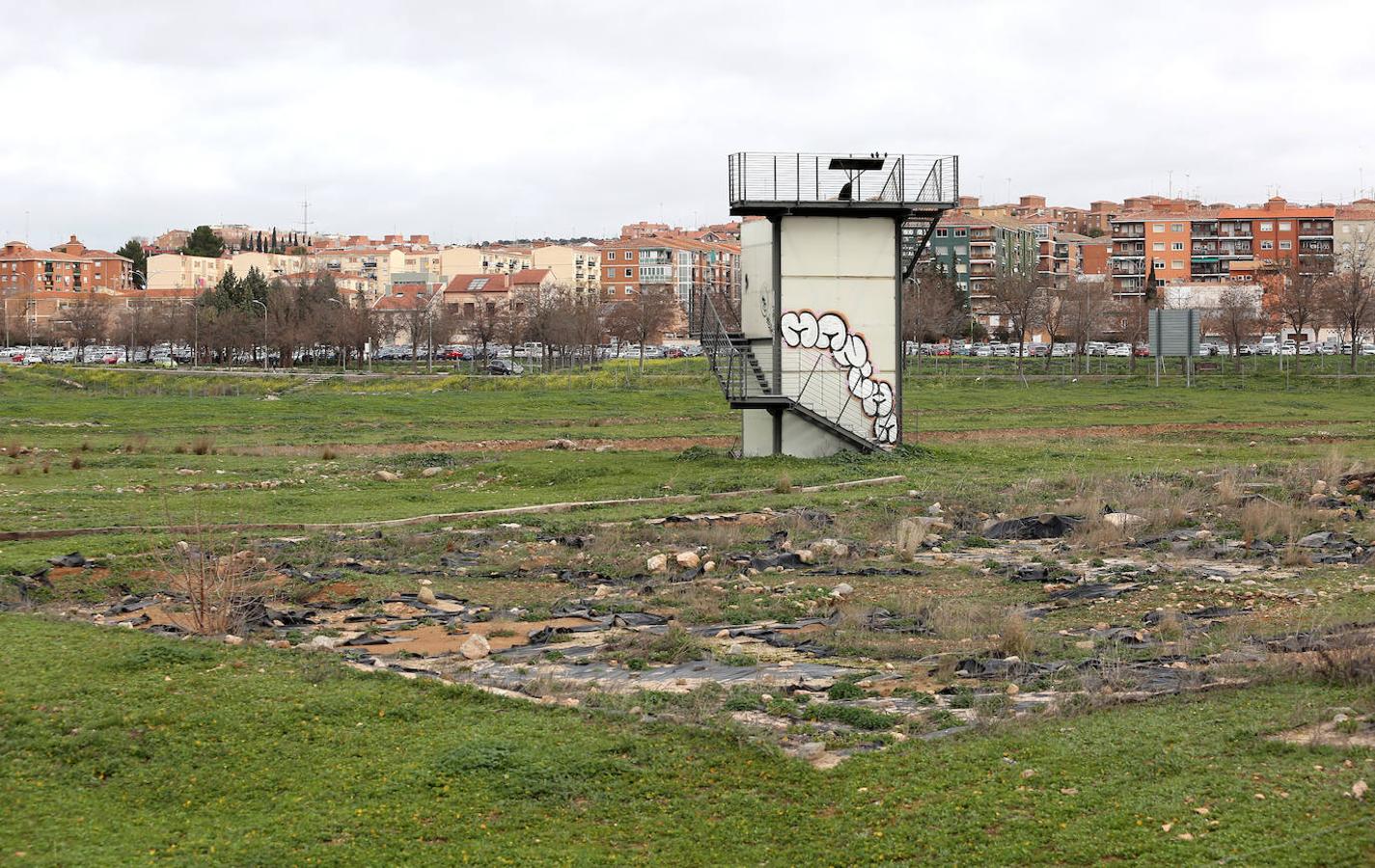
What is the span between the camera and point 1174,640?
15172mm

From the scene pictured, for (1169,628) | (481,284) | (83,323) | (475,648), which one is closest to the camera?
(475,648)

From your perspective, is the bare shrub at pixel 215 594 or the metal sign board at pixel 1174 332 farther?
the metal sign board at pixel 1174 332

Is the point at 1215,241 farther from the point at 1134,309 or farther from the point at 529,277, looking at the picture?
the point at 529,277

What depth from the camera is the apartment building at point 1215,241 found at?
18062 centimetres

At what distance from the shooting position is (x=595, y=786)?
10.6 meters

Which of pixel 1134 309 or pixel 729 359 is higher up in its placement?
pixel 1134 309

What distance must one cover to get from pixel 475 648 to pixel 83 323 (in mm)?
118196

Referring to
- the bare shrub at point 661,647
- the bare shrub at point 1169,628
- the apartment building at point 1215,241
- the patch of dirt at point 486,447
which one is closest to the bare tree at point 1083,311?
the patch of dirt at point 486,447

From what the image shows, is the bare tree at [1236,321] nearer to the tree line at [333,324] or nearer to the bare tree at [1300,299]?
the bare tree at [1300,299]

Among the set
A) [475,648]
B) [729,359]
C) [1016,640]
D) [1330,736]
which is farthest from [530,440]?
[1330,736]

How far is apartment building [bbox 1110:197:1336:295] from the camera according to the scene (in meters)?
181

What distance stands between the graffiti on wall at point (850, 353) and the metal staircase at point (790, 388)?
269 mm

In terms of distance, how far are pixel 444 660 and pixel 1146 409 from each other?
4947 centimetres

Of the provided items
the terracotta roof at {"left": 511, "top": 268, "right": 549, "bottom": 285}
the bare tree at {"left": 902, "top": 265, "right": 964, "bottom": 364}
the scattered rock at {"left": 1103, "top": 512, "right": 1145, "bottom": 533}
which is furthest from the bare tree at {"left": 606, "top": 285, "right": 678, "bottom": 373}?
the scattered rock at {"left": 1103, "top": 512, "right": 1145, "bottom": 533}
